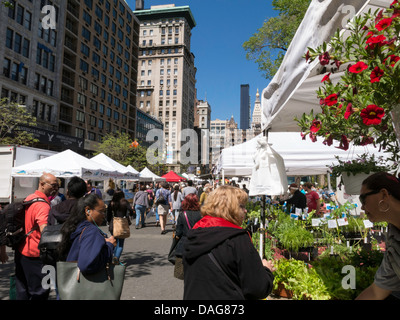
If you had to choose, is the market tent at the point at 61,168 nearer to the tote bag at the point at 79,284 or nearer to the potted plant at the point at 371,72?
the tote bag at the point at 79,284

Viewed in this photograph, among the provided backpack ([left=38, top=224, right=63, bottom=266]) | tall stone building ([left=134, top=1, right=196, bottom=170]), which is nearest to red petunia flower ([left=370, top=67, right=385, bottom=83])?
backpack ([left=38, top=224, right=63, bottom=266])

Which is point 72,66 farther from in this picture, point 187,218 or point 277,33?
point 187,218

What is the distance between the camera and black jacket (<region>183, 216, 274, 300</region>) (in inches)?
76.9

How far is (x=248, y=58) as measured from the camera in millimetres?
20000

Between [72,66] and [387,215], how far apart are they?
4963 centimetres

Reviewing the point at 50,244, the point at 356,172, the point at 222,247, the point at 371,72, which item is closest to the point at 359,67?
the point at 371,72

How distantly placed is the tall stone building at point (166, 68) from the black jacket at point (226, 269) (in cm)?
9932

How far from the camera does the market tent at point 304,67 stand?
2.04 meters

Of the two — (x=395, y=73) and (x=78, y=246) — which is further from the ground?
(x=395, y=73)

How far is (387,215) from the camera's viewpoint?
1.78 meters

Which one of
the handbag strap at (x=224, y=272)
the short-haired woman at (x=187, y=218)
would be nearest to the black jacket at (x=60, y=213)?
the short-haired woman at (x=187, y=218)

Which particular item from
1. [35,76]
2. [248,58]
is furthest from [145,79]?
[248,58]

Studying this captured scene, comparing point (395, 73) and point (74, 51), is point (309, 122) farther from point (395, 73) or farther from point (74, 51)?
point (74, 51)

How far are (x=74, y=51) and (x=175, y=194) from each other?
40929 millimetres
